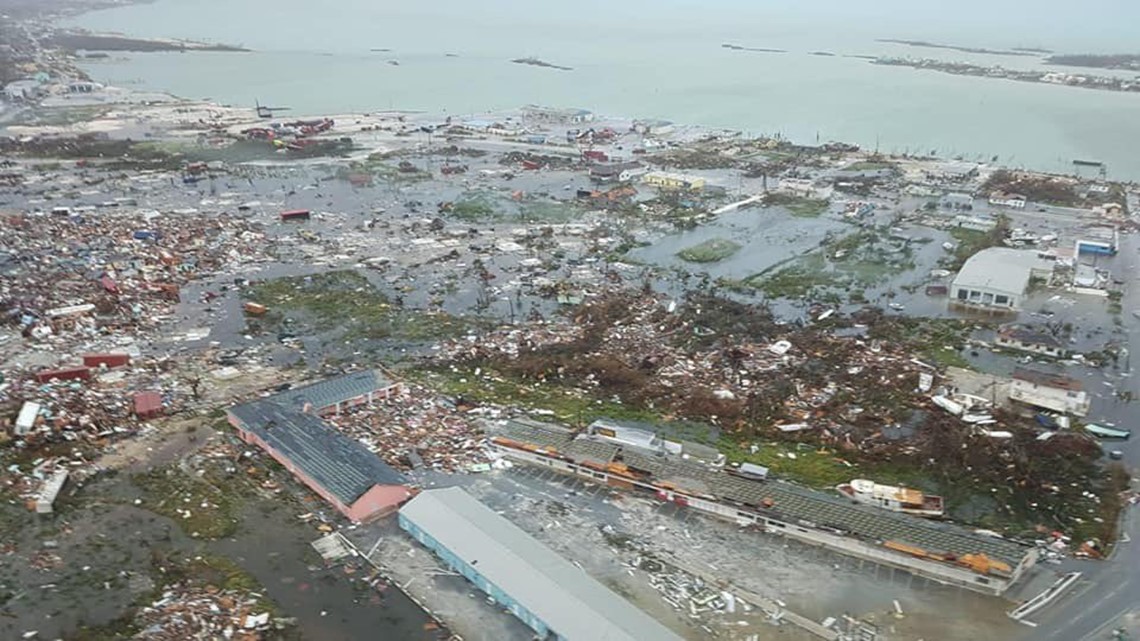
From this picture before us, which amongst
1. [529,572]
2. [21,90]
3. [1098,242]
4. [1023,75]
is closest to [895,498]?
[529,572]

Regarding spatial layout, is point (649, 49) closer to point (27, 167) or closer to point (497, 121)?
point (497, 121)

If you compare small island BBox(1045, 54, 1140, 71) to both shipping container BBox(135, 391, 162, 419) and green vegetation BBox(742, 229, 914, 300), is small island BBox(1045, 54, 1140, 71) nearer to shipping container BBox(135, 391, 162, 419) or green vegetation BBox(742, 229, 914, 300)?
green vegetation BBox(742, 229, 914, 300)

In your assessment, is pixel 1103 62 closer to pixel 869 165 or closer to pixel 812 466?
pixel 869 165

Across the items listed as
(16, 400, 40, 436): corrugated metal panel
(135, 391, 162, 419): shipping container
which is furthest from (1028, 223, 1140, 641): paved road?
(16, 400, 40, 436): corrugated metal panel

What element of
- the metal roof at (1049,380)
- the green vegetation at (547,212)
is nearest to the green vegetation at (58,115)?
the green vegetation at (547,212)

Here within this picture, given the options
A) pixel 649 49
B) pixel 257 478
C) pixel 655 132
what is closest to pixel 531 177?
pixel 655 132
